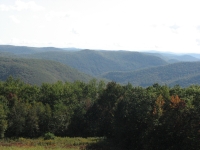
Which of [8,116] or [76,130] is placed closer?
[8,116]

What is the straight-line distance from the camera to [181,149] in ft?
104

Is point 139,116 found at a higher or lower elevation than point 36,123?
higher

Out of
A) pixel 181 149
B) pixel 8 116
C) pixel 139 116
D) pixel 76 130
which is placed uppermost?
pixel 139 116

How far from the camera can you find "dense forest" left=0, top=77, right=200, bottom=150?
33.3 m

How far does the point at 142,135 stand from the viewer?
36.1 metres

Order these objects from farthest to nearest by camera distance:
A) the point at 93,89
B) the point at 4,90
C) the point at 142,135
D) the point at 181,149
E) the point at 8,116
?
the point at 93,89 < the point at 4,90 < the point at 8,116 < the point at 142,135 < the point at 181,149

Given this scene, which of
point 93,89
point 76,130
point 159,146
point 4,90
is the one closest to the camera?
point 159,146

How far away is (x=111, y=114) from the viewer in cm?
5569

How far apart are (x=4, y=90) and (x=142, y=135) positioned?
1671 inches

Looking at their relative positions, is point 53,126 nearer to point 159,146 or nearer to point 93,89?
point 93,89

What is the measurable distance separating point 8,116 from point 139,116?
32.0 meters

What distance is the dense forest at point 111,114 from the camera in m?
33.3

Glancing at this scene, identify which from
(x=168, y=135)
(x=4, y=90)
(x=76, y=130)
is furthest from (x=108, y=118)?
(x=4, y=90)

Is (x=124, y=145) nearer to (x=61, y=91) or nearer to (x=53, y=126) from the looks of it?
(x=53, y=126)
